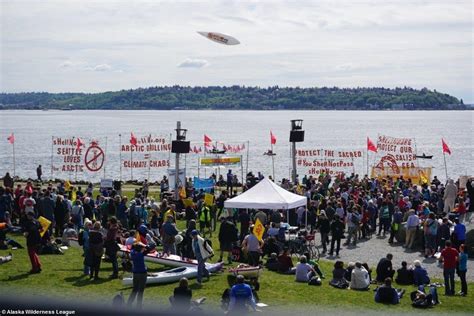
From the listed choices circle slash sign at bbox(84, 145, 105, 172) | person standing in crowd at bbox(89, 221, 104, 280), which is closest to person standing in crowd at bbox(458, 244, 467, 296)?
person standing in crowd at bbox(89, 221, 104, 280)

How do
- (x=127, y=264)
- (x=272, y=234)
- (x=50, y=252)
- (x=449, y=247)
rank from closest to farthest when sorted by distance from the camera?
1. (x=449, y=247)
2. (x=127, y=264)
3. (x=50, y=252)
4. (x=272, y=234)

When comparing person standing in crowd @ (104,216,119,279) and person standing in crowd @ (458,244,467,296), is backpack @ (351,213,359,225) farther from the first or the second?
person standing in crowd @ (104,216,119,279)

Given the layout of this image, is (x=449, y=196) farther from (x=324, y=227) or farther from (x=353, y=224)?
(x=324, y=227)

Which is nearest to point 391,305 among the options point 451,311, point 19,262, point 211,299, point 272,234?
point 451,311

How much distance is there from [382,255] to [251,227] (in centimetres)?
477

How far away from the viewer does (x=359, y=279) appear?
49.8 feet

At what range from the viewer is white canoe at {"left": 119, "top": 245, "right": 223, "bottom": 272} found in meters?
16.0

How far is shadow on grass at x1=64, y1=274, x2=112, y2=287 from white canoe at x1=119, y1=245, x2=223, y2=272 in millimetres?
1447

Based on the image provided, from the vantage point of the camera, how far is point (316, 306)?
13289mm

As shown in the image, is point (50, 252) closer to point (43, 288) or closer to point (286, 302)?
point (43, 288)

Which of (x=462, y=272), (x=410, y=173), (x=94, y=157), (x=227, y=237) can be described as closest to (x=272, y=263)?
(x=227, y=237)

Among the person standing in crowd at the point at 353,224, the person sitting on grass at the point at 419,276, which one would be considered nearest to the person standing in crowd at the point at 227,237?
the person sitting on grass at the point at 419,276

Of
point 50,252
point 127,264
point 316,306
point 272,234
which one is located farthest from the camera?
point 272,234

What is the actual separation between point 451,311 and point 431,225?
611 centimetres
